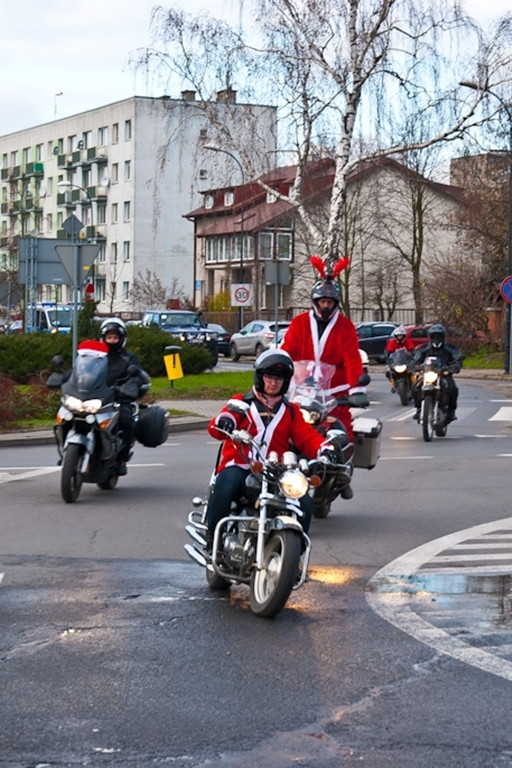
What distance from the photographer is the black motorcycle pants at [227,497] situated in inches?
316

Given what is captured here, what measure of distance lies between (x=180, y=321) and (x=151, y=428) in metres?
37.2

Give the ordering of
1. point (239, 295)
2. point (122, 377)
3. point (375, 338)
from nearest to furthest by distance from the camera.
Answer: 1. point (122, 377)
2. point (239, 295)
3. point (375, 338)

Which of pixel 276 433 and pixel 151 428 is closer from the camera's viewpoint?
pixel 276 433

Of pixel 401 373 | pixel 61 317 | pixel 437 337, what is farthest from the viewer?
pixel 61 317

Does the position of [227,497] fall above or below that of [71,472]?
above

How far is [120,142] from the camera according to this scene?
96938 mm

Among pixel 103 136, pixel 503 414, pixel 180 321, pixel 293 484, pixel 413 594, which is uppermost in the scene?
pixel 103 136

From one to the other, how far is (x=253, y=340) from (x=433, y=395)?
36385mm

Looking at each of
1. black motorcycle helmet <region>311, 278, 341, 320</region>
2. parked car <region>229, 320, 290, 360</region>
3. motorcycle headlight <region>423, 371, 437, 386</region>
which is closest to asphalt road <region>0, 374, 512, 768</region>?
black motorcycle helmet <region>311, 278, 341, 320</region>

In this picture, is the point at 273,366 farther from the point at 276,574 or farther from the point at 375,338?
the point at 375,338

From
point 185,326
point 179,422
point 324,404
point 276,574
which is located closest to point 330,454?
point 276,574

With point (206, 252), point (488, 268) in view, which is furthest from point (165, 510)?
point (206, 252)

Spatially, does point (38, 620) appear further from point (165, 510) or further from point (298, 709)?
point (165, 510)

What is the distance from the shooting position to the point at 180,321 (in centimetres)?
5081
